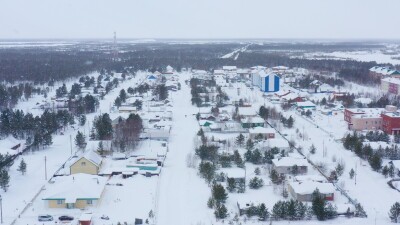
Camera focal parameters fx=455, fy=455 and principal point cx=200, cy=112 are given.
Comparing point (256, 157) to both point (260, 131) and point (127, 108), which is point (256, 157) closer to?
point (260, 131)

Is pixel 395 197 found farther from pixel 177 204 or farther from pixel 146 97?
pixel 146 97

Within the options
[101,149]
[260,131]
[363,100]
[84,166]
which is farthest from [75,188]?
[363,100]

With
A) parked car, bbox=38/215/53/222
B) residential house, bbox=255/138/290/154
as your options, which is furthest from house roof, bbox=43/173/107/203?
residential house, bbox=255/138/290/154

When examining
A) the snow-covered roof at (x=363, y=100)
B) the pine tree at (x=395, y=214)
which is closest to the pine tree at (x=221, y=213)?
the pine tree at (x=395, y=214)

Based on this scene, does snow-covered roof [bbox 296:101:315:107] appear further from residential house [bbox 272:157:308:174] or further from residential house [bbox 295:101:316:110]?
residential house [bbox 272:157:308:174]

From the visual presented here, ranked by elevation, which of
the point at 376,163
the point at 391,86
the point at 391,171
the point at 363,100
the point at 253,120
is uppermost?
the point at 391,86

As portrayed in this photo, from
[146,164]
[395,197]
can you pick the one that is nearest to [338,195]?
[395,197]

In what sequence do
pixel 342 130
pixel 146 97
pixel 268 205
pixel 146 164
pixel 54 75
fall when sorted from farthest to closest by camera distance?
1. pixel 54 75
2. pixel 146 97
3. pixel 342 130
4. pixel 146 164
5. pixel 268 205
